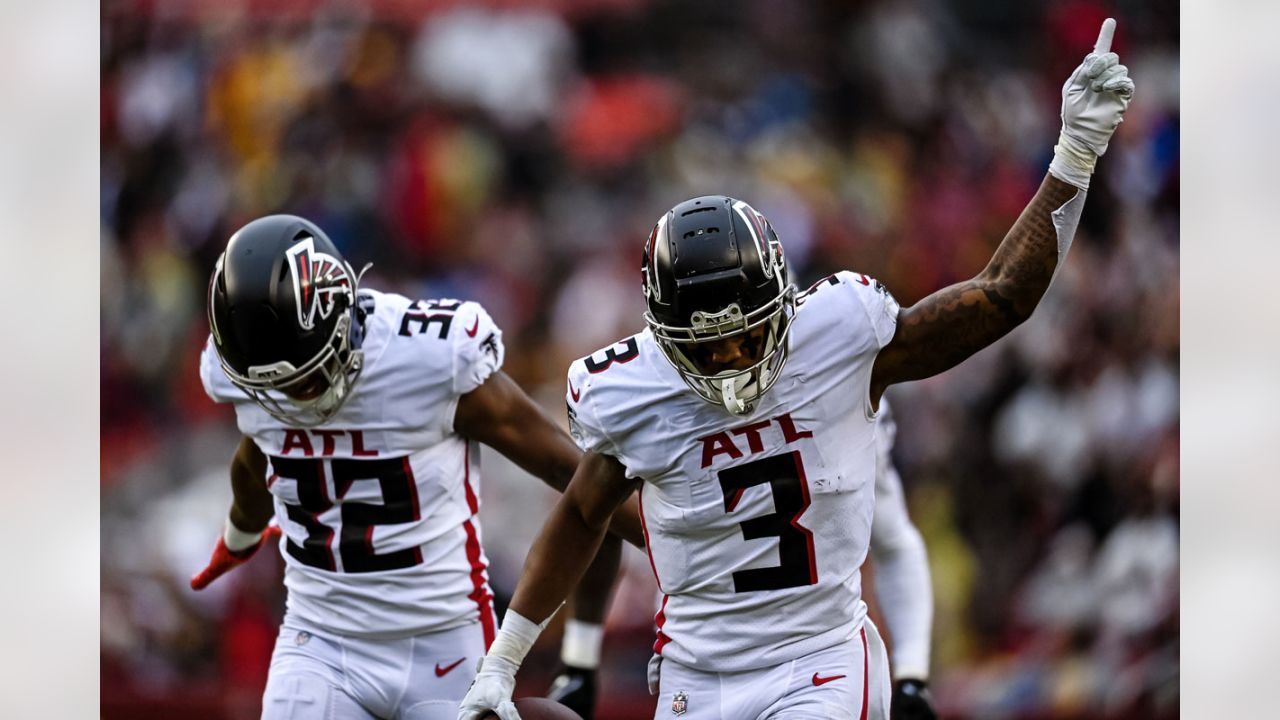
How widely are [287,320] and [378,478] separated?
42 centimetres

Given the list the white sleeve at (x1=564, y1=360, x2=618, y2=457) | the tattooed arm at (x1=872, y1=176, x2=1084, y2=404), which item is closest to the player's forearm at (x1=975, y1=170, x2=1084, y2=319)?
the tattooed arm at (x1=872, y1=176, x2=1084, y2=404)

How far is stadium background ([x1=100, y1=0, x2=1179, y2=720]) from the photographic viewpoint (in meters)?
5.76

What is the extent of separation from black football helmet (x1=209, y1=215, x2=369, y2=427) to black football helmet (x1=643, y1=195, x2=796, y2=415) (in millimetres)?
795

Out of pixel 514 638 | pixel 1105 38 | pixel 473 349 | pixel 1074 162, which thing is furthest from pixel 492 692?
pixel 1105 38

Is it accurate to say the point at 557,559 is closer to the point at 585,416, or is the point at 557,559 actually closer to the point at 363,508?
the point at 585,416

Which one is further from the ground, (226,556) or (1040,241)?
(1040,241)

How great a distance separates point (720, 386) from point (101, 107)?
474 centimetres

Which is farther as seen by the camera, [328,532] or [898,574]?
[898,574]

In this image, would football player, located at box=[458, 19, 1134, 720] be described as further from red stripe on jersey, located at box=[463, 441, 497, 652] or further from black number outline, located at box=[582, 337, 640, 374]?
red stripe on jersey, located at box=[463, 441, 497, 652]

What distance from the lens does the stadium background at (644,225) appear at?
227 inches

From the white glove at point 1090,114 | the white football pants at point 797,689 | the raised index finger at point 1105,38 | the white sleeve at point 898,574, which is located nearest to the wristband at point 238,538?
the white football pants at point 797,689

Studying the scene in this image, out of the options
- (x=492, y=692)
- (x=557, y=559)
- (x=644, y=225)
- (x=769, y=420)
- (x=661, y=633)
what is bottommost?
(x=492, y=692)

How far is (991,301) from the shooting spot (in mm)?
2529

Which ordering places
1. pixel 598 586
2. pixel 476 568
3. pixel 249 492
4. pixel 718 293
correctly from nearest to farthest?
pixel 718 293 → pixel 476 568 → pixel 249 492 → pixel 598 586
